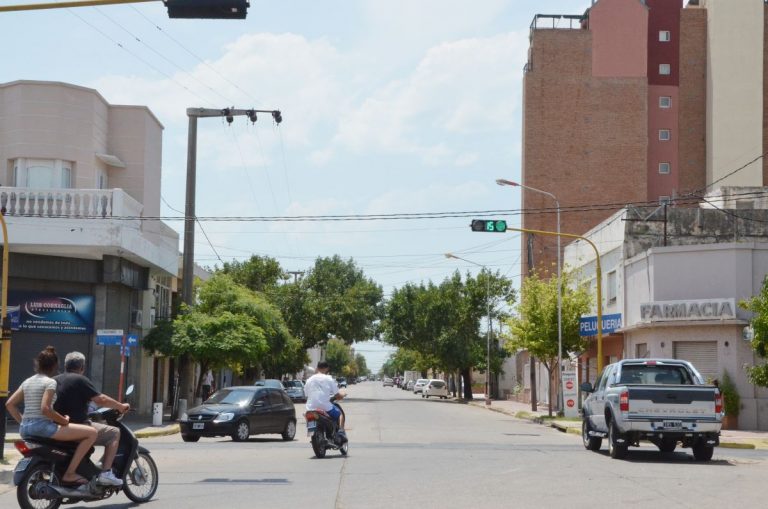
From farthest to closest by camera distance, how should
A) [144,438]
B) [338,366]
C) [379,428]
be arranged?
[338,366]
[379,428]
[144,438]

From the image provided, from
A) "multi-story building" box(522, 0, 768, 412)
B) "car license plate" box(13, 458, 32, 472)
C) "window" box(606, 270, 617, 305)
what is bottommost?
"car license plate" box(13, 458, 32, 472)

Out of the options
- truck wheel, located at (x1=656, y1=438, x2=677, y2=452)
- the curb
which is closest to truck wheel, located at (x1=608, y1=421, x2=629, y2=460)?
truck wheel, located at (x1=656, y1=438, x2=677, y2=452)

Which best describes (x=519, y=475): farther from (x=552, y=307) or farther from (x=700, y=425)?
(x=552, y=307)

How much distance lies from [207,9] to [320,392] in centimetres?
968

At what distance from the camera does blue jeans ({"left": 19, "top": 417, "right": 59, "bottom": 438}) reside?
1129cm

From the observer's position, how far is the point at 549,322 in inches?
1773

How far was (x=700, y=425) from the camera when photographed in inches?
776

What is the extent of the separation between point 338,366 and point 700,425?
16019cm

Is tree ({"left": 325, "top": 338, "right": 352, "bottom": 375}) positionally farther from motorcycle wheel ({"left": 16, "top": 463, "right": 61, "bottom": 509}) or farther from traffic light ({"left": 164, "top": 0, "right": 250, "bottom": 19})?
traffic light ({"left": 164, "top": 0, "right": 250, "bottom": 19})

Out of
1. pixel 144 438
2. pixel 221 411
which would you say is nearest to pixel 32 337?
pixel 144 438

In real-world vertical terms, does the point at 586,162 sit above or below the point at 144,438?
above

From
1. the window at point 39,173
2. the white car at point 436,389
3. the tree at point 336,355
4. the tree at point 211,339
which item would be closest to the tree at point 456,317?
the white car at point 436,389

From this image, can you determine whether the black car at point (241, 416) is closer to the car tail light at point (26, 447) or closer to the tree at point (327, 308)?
the car tail light at point (26, 447)

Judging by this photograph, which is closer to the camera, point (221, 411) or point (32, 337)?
point (221, 411)
